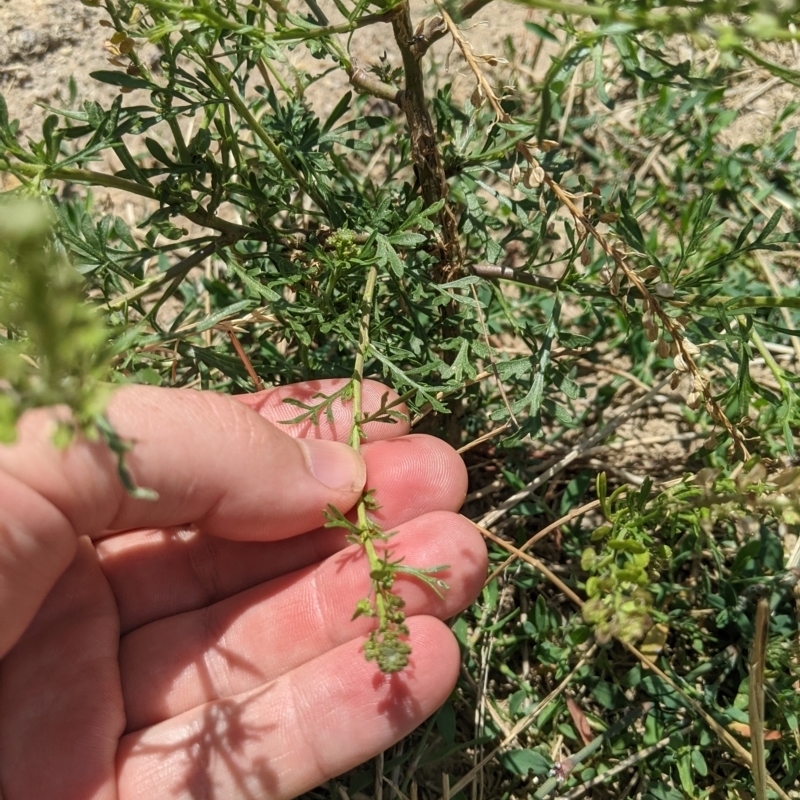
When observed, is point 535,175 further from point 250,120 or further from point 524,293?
point 524,293

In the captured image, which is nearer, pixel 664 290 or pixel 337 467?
pixel 664 290

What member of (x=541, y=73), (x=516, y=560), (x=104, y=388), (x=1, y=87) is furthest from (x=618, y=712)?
(x=1, y=87)

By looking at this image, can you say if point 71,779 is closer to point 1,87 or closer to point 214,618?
point 214,618

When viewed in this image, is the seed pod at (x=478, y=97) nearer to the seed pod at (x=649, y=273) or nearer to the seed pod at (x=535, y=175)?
the seed pod at (x=535, y=175)

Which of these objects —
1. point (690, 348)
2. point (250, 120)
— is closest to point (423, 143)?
point (250, 120)

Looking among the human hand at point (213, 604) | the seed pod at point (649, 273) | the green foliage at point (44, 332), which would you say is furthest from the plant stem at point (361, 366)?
the green foliage at point (44, 332)

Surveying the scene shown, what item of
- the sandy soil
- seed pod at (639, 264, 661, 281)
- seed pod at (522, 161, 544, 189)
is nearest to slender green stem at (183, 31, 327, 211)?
seed pod at (522, 161, 544, 189)

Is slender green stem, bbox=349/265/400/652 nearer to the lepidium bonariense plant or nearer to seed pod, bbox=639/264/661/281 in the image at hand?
the lepidium bonariense plant
